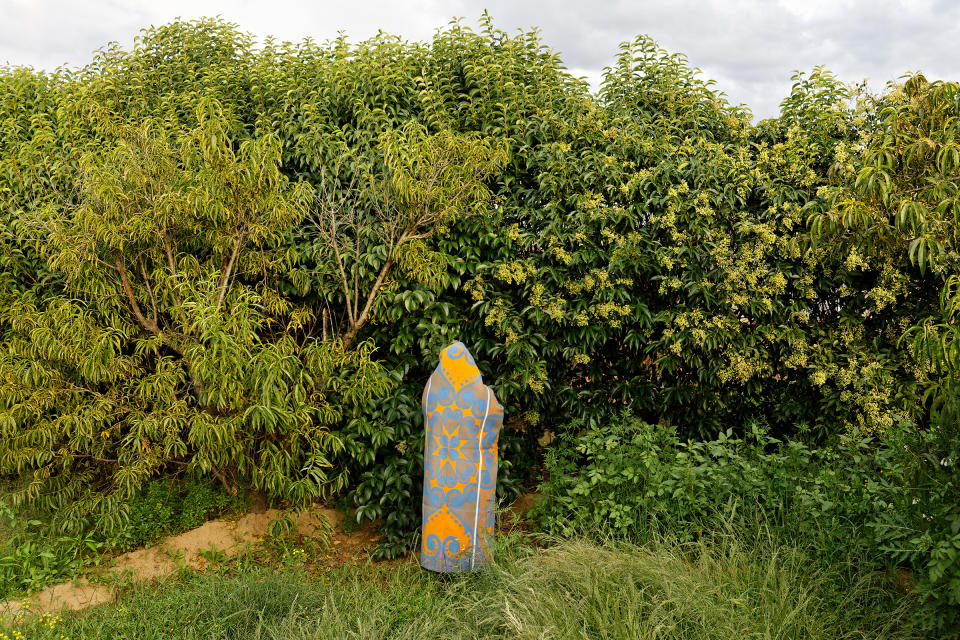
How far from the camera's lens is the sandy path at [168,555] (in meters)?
4.25

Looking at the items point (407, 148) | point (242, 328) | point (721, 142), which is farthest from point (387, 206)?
point (721, 142)

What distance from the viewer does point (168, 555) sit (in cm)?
470

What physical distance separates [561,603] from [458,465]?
103 centimetres

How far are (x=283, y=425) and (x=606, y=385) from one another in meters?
2.56

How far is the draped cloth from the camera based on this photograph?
12.9ft

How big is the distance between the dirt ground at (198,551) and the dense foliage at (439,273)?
0.30 m

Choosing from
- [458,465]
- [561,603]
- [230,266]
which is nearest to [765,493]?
[561,603]

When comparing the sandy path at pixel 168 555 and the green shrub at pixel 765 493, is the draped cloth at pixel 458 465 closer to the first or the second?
the green shrub at pixel 765 493

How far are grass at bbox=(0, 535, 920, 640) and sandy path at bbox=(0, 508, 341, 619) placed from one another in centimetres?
35

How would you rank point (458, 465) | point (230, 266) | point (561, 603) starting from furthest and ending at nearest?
point (230, 266), point (458, 465), point (561, 603)

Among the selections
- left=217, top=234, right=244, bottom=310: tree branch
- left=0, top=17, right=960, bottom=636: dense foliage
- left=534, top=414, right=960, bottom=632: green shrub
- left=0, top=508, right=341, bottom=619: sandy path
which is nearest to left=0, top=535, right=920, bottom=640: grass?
left=534, top=414, right=960, bottom=632: green shrub

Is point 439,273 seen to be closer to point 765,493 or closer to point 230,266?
point 230,266

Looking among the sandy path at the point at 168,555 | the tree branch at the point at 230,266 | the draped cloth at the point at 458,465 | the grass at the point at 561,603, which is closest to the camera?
the grass at the point at 561,603

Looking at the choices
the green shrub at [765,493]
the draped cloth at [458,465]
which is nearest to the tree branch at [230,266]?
the draped cloth at [458,465]
